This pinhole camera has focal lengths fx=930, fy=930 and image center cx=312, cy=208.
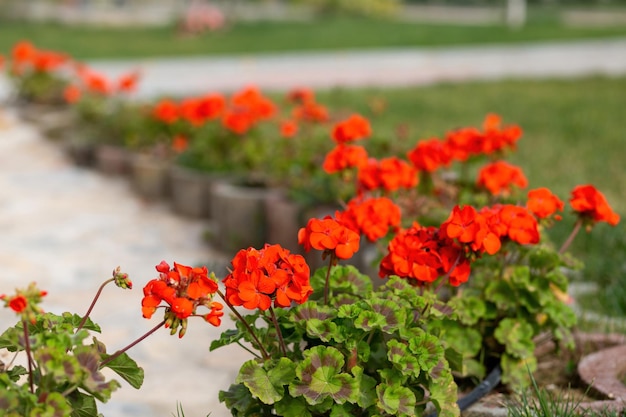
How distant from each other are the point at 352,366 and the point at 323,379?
125 mm

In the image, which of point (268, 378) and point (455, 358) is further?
point (455, 358)

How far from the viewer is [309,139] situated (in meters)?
5.31

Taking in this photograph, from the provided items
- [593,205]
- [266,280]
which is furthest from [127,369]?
[593,205]

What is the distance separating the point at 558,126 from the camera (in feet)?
25.4

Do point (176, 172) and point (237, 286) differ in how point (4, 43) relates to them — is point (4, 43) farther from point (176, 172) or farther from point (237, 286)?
point (237, 286)

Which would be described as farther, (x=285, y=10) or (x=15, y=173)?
(x=285, y=10)

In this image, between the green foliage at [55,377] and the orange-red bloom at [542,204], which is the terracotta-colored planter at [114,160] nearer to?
the orange-red bloom at [542,204]

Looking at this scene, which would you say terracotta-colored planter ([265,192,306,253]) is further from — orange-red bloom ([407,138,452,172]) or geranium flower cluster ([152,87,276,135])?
orange-red bloom ([407,138,452,172])

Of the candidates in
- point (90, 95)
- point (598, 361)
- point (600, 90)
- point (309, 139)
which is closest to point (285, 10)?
point (600, 90)

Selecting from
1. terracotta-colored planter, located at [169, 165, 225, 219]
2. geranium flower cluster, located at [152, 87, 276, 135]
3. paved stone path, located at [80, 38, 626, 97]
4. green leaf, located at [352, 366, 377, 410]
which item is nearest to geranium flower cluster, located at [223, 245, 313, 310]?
green leaf, located at [352, 366, 377, 410]

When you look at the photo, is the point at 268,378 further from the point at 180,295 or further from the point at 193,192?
the point at 193,192

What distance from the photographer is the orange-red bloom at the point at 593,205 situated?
9.14ft

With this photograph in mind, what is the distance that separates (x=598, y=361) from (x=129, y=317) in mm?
1906

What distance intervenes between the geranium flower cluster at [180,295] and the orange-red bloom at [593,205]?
1.26m
